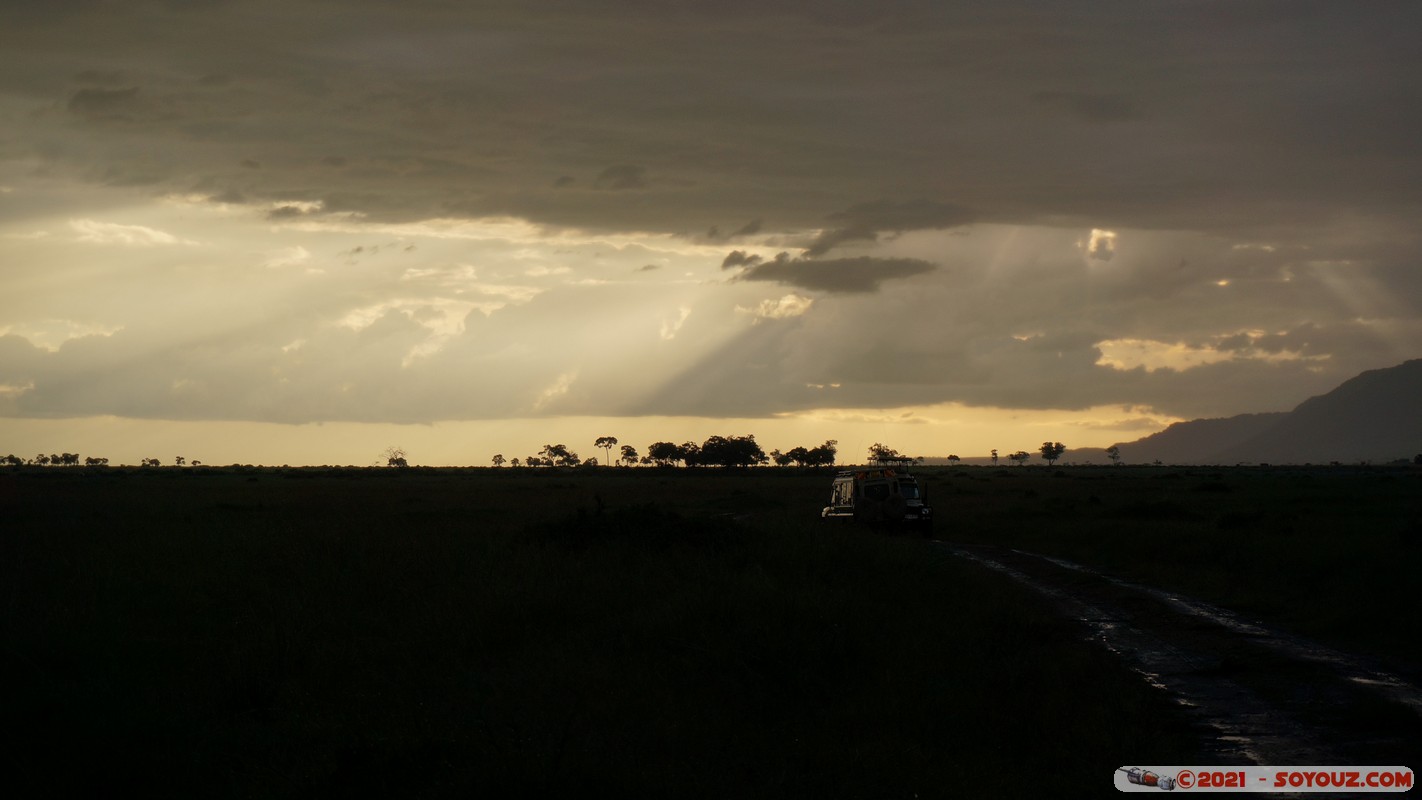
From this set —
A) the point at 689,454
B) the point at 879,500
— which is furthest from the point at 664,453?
the point at 879,500

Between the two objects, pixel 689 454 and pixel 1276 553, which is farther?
pixel 689 454

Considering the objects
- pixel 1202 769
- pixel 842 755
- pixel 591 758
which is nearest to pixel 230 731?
pixel 591 758

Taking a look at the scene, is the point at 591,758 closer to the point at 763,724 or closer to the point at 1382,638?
the point at 763,724

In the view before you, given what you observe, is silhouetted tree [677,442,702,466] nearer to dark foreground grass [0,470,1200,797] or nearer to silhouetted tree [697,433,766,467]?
silhouetted tree [697,433,766,467]

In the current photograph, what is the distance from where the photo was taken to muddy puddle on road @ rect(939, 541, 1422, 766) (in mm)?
9820

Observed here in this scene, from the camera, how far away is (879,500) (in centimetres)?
3522

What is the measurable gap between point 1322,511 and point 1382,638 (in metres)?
32.1

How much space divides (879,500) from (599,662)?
77.2ft

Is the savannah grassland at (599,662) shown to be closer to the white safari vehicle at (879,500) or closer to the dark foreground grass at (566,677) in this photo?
the dark foreground grass at (566,677)

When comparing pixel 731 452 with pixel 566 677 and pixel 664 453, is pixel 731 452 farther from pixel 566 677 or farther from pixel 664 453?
pixel 566 677

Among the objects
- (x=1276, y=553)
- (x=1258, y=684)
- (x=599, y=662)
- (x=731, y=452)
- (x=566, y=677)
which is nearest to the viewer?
(x=566, y=677)

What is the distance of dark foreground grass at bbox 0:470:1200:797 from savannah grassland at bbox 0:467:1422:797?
49 mm

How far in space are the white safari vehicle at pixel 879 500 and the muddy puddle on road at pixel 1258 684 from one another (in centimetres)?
1359

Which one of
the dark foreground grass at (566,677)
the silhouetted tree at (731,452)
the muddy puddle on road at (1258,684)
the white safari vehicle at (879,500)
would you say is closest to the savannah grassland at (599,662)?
the dark foreground grass at (566,677)
